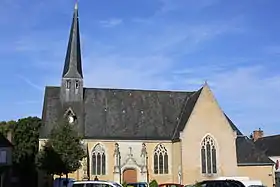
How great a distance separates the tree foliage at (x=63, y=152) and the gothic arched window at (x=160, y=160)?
11.8 metres

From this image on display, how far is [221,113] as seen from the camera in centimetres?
4394

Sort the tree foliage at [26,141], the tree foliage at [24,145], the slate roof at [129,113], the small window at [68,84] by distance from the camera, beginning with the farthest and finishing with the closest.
→ the tree foliage at [26,141]
the tree foliage at [24,145]
the small window at [68,84]
the slate roof at [129,113]

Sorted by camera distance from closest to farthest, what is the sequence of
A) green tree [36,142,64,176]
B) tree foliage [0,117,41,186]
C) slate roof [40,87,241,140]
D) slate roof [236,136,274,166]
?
green tree [36,142,64,176]
slate roof [40,87,241,140]
slate roof [236,136,274,166]
tree foliage [0,117,41,186]

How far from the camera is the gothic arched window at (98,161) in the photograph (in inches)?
1670

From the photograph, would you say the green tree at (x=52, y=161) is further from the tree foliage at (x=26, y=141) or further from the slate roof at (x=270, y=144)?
the slate roof at (x=270, y=144)

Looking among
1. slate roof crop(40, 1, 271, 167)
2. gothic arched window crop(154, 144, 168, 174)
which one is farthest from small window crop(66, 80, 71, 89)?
gothic arched window crop(154, 144, 168, 174)

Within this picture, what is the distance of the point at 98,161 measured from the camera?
4250 centimetres

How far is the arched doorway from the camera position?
139 ft

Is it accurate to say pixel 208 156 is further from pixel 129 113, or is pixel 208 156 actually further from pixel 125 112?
pixel 125 112

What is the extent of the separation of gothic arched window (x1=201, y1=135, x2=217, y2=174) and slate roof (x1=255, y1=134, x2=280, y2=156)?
2259 cm

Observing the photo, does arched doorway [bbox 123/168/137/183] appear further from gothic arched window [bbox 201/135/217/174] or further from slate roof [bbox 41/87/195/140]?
gothic arched window [bbox 201/135/217/174]

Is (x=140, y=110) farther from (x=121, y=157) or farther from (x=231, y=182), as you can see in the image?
(x=231, y=182)

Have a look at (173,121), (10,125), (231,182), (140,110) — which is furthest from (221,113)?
(10,125)

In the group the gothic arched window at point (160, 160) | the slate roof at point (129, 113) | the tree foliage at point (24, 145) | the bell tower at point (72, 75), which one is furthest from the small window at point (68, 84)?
the tree foliage at point (24, 145)
